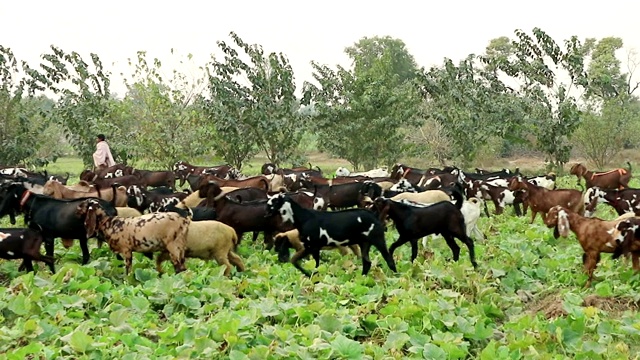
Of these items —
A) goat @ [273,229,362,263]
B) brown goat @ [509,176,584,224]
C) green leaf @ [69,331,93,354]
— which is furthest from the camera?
brown goat @ [509,176,584,224]

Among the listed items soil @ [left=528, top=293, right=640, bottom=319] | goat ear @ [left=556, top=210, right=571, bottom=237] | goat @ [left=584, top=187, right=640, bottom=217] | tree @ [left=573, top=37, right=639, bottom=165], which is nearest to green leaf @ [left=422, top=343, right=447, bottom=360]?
soil @ [left=528, top=293, right=640, bottom=319]

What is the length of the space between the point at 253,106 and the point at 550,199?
1718cm

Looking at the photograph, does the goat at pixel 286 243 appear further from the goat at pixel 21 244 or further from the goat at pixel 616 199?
the goat at pixel 616 199

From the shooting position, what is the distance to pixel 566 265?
9.92 meters

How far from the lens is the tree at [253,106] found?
2836 cm

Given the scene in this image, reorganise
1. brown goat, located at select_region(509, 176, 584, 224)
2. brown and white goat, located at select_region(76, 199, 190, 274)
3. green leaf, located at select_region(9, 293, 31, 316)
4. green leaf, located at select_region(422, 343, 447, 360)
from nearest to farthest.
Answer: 1. green leaf, located at select_region(422, 343, 447, 360)
2. green leaf, located at select_region(9, 293, 31, 316)
3. brown and white goat, located at select_region(76, 199, 190, 274)
4. brown goat, located at select_region(509, 176, 584, 224)

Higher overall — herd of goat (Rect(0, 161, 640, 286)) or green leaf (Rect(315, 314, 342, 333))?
herd of goat (Rect(0, 161, 640, 286))

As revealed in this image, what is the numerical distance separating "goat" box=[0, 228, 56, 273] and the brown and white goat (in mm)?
768

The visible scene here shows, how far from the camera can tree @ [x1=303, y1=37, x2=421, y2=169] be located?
30.4m

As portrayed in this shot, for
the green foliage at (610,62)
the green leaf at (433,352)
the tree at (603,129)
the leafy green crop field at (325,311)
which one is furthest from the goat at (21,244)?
the green foliage at (610,62)

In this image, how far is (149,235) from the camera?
29.4ft

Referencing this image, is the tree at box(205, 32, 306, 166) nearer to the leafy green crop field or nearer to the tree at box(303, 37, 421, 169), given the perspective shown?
the tree at box(303, 37, 421, 169)

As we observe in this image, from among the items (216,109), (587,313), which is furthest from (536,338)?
(216,109)

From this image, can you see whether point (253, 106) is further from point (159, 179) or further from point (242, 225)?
point (242, 225)
